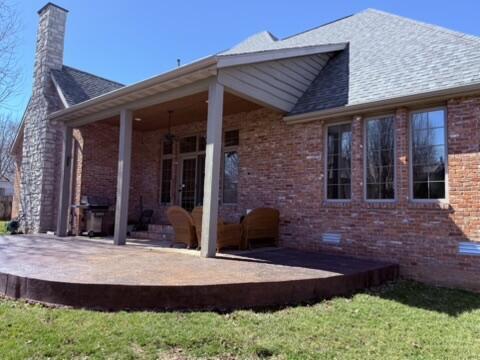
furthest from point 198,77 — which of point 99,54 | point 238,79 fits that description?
point 99,54

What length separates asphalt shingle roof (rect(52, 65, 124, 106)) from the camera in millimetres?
11023

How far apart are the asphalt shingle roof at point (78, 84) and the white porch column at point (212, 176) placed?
20.5 ft

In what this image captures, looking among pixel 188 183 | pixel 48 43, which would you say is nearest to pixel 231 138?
pixel 188 183

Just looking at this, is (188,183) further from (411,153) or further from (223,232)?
(411,153)

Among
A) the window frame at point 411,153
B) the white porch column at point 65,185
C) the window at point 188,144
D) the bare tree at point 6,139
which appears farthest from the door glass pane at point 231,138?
the bare tree at point 6,139

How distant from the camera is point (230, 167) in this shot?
9570 millimetres

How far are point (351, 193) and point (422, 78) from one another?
2408 millimetres

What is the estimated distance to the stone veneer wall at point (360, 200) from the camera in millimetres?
5781

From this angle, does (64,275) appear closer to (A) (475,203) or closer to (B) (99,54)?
(A) (475,203)

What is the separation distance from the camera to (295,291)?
457 cm

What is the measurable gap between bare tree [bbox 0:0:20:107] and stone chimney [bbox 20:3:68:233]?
216 centimetres

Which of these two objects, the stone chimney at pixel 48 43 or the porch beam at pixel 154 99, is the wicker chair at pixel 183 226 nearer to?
the porch beam at pixel 154 99

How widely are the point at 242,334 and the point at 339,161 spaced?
481cm

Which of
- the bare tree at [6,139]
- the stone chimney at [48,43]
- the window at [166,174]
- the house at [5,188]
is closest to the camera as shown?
the window at [166,174]
